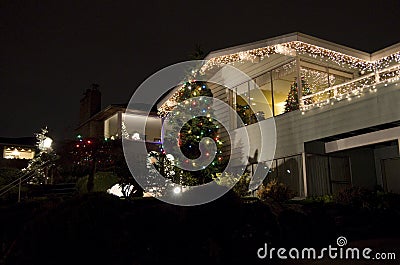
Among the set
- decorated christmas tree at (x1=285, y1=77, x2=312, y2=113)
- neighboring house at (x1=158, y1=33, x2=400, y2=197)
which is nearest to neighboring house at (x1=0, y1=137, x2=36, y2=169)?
neighboring house at (x1=158, y1=33, x2=400, y2=197)

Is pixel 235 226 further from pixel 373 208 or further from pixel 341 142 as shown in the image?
pixel 341 142

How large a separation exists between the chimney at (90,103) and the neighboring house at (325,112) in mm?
11982

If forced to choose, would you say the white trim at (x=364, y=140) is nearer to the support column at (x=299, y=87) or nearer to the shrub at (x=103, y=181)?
the support column at (x=299, y=87)

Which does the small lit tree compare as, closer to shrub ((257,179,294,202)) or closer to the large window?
the large window

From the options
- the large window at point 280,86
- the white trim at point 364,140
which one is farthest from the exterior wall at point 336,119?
the large window at point 280,86

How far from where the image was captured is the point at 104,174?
1436cm

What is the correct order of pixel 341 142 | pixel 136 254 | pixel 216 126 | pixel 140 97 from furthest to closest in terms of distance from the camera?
pixel 140 97 → pixel 216 126 → pixel 341 142 → pixel 136 254

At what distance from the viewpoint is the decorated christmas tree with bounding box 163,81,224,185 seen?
1534cm

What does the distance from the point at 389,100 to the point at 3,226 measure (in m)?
9.83

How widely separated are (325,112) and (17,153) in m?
27.2

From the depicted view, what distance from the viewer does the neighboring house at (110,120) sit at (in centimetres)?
2205

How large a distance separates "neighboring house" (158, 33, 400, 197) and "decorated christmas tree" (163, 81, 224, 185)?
40.4 inches

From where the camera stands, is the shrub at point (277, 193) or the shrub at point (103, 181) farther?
the shrub at point (103, 181)

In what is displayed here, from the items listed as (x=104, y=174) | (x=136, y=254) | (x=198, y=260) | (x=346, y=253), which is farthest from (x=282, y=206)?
(x=104, y=174)
